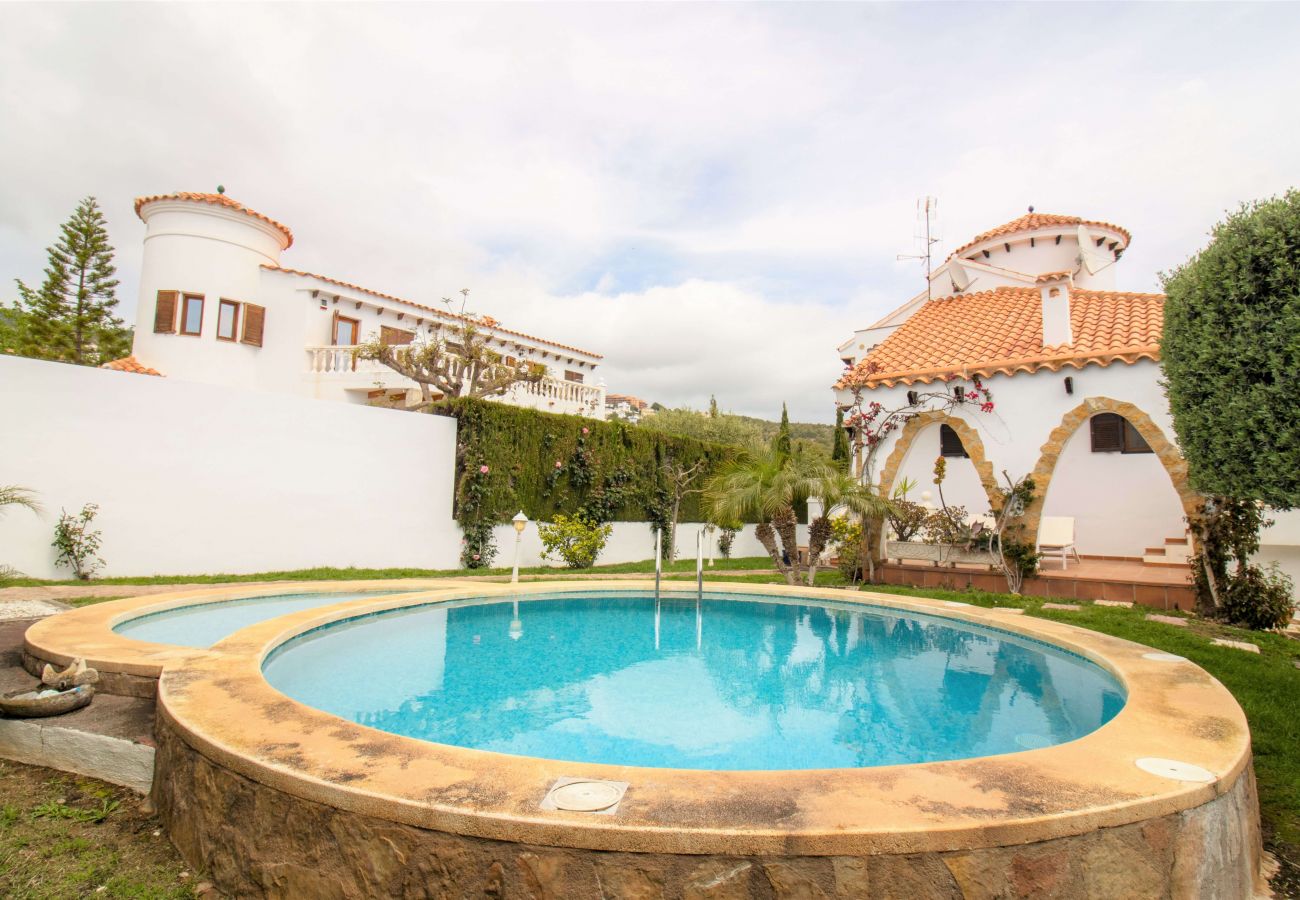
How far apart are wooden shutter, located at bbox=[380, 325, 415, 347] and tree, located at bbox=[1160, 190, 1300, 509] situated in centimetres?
2146

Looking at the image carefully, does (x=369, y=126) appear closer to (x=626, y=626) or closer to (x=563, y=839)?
(x=626, y=626)

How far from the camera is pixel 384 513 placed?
13.8 meters

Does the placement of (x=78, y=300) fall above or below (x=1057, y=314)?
above

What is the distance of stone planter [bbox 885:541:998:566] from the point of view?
12.3 m

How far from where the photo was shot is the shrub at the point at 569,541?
52.1 feet

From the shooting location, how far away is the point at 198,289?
65.1 feet

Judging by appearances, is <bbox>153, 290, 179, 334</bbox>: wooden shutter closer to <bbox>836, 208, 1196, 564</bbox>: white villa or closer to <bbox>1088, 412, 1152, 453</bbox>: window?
<bbox>836, 208, 1196, 564</bbox>: white villa

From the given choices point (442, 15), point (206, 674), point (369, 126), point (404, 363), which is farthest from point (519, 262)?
point (206, 674)

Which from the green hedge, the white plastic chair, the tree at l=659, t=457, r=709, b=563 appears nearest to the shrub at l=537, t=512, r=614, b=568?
the green hedge

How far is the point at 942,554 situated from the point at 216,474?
1314 cm

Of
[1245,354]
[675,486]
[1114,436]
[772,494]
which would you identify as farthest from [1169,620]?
[675,486]

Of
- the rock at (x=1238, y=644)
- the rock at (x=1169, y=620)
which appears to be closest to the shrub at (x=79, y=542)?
the rock at (x=1238, y=644)

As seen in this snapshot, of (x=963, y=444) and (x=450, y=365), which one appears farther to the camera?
(x=450, y=365)

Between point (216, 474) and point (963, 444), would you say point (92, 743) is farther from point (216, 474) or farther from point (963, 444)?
point (963, 444)
